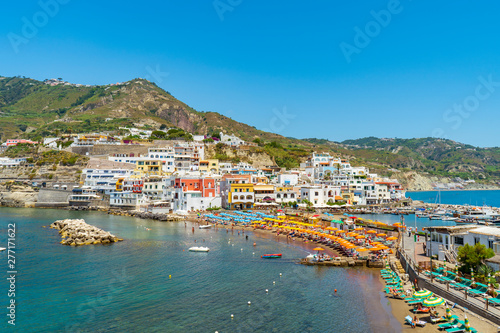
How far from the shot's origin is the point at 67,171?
75.8 meters

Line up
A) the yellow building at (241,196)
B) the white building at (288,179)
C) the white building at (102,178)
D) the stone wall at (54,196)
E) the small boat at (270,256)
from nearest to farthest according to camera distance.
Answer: the small boat at (270,256)
the yellow building at (241,196)
the white building at (102,178)
the stone wall at (54,196)
the white building at (288,179)

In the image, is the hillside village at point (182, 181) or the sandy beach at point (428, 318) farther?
the hillside village at point (182, 181)

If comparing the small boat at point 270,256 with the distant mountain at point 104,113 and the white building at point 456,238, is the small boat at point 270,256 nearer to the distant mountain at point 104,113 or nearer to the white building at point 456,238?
the white building at point 456,238

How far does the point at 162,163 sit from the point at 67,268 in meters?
52.2

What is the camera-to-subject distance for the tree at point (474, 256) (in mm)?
19453

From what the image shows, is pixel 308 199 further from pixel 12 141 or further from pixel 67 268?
pixel 12 141

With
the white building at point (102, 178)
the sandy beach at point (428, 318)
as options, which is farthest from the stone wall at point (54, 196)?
the sandy beach at point (428, 318)

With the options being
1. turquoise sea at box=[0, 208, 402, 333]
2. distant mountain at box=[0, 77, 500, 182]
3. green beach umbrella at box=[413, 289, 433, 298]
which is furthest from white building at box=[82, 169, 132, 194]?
green beach umbrella at box=[413, 289, 433, 298]

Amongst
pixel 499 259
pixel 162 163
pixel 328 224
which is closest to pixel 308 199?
pixel 328 224

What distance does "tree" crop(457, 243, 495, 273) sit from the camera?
19.5m

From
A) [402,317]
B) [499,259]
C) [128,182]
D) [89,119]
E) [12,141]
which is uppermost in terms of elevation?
[89,119]

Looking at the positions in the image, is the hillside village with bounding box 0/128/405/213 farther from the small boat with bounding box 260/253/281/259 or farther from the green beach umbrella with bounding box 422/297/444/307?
the green beach umbrella with bounding box 422/297/444/307

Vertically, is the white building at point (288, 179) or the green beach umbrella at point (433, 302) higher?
the white building at point (288, 179)

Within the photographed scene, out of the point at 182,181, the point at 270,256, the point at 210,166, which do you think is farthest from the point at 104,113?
the point at 270,256
